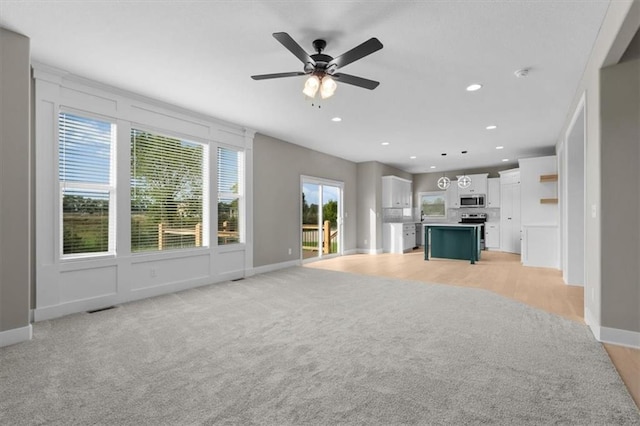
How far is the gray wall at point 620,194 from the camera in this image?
2.58m

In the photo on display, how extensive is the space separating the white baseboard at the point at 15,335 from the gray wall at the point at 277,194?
10.9 feet

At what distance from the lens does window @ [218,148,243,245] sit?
17.4ft

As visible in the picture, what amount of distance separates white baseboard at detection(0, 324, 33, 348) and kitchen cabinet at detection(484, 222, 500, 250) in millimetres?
10286

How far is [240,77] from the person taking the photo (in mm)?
3568

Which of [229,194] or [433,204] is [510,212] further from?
[229,194]

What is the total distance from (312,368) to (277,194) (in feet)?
14.6

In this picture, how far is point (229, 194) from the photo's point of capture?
17.9 ft

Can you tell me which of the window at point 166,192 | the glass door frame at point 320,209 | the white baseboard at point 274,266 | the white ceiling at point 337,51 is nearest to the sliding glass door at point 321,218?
the glass door frame at point 320,209

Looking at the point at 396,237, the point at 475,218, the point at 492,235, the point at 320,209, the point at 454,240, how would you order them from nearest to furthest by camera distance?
the point at 454,240 → the point at 320,209 → the point at 396,237 → the point at 492,235 → the point at 475,218

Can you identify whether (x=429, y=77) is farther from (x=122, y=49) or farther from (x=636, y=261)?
(x=122, y=49)

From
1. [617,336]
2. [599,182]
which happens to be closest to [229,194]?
[599,182]

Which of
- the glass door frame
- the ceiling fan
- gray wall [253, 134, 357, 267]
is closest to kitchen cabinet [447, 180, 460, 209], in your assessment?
the glass door frame

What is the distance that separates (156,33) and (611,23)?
Answer: 11.7ft

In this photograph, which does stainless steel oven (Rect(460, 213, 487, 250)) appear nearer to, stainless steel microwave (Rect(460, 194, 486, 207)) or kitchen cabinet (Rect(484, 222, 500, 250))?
kitchen cabinet (Rect(484, 222, 500, 250))
